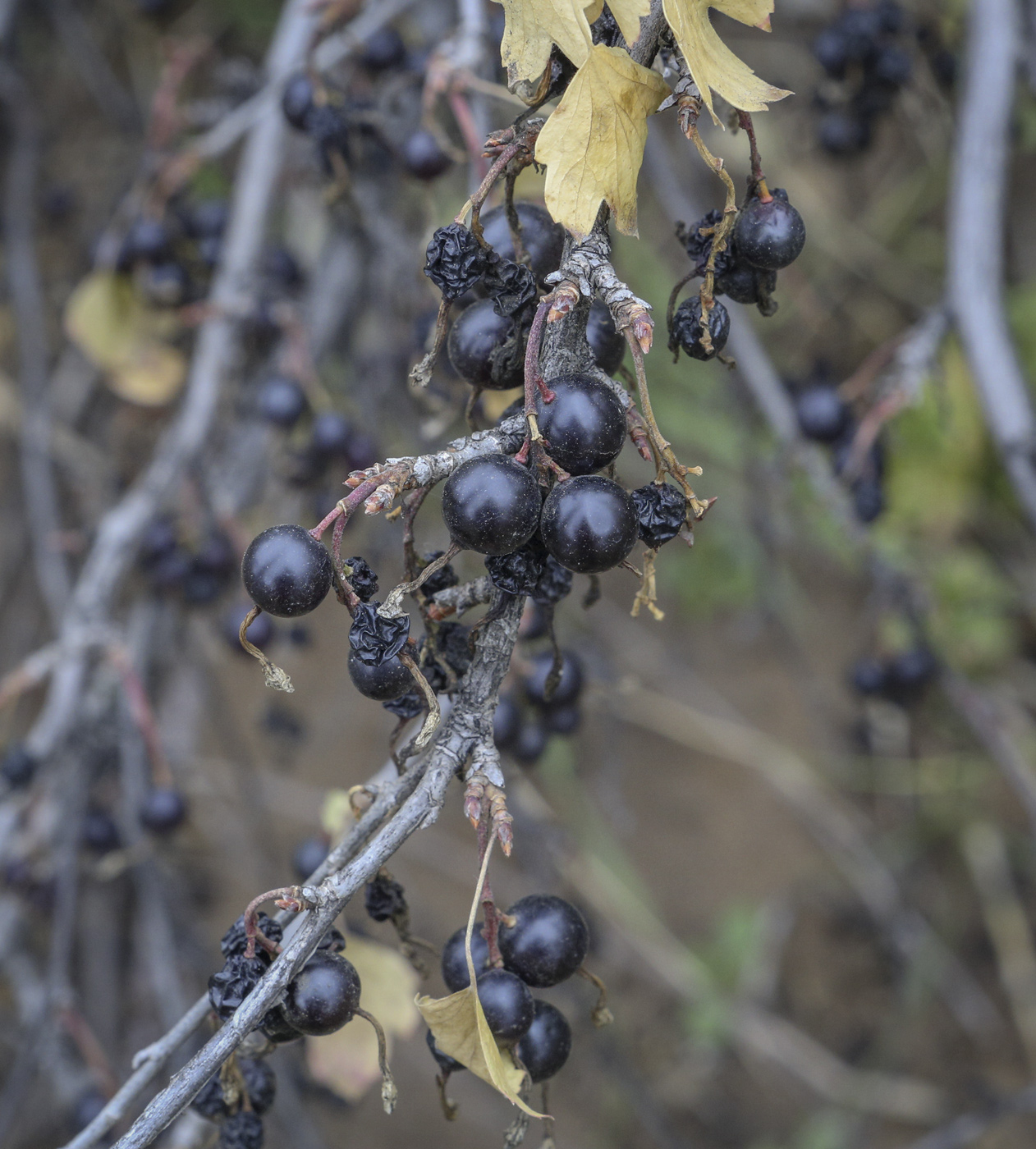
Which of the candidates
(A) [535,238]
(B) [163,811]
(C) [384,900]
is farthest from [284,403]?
(C) [384,900]

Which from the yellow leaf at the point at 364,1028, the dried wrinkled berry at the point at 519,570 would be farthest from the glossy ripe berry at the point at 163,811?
the dried wrinkled berry at the point at 519,570

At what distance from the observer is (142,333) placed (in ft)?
6.01

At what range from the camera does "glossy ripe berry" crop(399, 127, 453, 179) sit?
1.16 m

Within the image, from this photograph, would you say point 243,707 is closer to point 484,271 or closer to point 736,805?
point 736,805

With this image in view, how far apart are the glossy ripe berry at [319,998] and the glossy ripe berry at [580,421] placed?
405mm

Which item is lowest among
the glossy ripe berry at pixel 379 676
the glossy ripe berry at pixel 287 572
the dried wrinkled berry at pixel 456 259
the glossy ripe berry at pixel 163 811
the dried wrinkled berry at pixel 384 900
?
the glossy ripe berry at pixel 163 811

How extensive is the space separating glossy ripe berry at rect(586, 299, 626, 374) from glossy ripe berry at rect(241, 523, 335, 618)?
0.28m

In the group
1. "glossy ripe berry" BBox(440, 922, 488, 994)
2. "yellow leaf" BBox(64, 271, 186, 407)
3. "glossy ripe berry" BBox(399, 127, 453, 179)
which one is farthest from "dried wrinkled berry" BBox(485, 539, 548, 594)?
"yellow leaf" BBox(64, 271, 186, 407)

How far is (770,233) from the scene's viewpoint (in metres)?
0.71

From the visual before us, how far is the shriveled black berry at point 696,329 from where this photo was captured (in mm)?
727

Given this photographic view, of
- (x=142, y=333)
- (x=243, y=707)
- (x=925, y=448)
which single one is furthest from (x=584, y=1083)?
(x=142, y=333)

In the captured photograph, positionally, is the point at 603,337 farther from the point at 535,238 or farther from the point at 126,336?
the point at 126,336

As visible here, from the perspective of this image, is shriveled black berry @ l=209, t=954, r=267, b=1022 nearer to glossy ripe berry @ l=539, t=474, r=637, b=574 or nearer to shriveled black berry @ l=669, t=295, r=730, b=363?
glossy ripe berry @ l=539, t=474, r=637, b=574

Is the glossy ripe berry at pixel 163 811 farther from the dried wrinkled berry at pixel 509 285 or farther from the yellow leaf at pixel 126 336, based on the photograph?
the dried wrinkled berry at pixel 509 285
